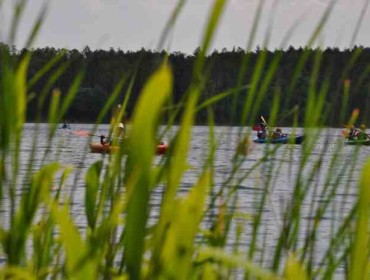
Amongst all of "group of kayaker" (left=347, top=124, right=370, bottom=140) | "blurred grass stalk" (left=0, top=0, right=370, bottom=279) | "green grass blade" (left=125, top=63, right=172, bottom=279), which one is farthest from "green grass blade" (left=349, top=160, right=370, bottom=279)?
"group of kayaker" (left=347, top=124, right=370, bottom=140)

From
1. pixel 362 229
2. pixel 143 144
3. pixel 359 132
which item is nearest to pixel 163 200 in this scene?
pixel 362 229

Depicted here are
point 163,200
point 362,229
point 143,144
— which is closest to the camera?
point 143,144

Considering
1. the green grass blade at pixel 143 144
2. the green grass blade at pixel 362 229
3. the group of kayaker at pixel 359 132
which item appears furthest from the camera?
the group of kayaker at pixel 359 132

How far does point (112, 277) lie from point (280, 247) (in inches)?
18.3

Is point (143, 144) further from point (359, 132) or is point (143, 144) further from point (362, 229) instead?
point (359, 132)

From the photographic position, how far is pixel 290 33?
2.08m

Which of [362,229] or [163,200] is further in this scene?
[163,200]

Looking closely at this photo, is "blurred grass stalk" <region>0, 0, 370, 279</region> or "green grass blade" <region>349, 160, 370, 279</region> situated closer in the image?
"blurred grass stalk" <region>0, 0, 370, 279</region>

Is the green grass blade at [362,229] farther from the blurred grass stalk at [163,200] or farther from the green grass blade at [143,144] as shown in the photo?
the green grass blade at [143,144]

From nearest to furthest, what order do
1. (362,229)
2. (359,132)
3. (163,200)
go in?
(362,229) < (163,200) < (359,132)

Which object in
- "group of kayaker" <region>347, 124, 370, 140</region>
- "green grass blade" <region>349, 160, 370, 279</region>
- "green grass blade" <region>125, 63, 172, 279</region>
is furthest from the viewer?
"group of kayaker" <region>347, 124, 370, 140</region>

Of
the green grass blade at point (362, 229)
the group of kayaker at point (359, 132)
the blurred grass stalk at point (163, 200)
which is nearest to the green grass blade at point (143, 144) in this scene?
the blurred grass stalk at point (163, 200)

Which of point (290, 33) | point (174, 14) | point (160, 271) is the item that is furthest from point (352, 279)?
point (290, 33)

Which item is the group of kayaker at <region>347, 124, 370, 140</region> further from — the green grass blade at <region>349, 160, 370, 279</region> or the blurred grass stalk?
the green grass blade at <region>349, 160, 370, 279</region>
